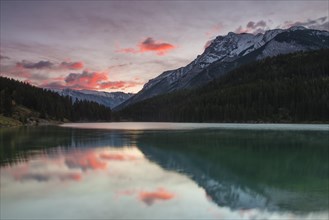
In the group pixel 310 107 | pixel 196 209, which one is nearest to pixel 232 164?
pixel 196 209

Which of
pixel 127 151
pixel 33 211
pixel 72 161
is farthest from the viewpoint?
pixel 127 151

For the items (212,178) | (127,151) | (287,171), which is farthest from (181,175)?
(127,151)

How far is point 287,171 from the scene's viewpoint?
3209cm

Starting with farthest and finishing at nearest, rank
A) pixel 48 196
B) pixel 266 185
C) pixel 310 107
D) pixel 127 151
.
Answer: pixel 310 107
pixel 127 151
pixel 266 185
pixel 48 196

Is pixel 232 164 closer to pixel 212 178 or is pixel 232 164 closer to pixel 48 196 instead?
pixel 212 178

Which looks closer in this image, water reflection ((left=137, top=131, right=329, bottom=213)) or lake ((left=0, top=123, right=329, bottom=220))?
lake ((left=0, top=123, right=329, bottom=220))

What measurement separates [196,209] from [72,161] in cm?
2367

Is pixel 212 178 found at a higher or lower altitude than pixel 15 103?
lower

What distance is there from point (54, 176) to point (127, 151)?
2004cm

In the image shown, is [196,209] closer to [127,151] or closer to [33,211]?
[33,211]

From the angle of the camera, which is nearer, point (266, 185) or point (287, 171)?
point (266, 185)

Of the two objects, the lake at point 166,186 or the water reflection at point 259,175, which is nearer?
the lake at point 166,186

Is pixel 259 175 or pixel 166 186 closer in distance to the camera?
pixel 166 186

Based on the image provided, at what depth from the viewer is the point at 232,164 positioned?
35.9 m
